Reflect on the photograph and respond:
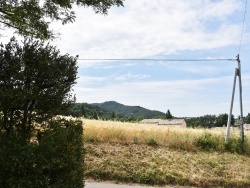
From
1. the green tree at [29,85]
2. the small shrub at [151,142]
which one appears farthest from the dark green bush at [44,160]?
the small shrub at [151,142]

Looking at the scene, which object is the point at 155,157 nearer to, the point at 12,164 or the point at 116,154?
the point at 116,154

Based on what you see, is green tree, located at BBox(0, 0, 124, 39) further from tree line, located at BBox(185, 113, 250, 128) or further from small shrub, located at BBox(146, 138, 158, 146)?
tree line, located at BBox(185, 113, 250, 128)

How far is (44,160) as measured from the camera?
5.02 meters

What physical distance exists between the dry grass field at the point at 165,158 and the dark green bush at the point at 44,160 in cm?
594

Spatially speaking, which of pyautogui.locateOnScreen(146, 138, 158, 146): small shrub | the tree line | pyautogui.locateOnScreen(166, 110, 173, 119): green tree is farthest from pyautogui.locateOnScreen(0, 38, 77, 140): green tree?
pyautogui.locateOnScreen(166, 110, 173, 119): green tree

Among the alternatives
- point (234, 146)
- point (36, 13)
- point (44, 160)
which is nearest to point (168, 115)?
point (234, 146)

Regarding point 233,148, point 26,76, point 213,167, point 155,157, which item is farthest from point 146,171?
point 26,76

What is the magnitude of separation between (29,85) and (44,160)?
1.36 metres

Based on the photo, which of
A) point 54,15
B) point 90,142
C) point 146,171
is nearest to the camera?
point 54,15

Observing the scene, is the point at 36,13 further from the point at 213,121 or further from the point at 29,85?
the point at 213,121

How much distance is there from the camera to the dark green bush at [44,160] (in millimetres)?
4754

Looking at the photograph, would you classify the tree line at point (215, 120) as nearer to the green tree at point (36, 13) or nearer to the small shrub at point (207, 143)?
the small shrub at point (207, 143)

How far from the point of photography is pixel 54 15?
920cm

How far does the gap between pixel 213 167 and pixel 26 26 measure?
8.66 m
